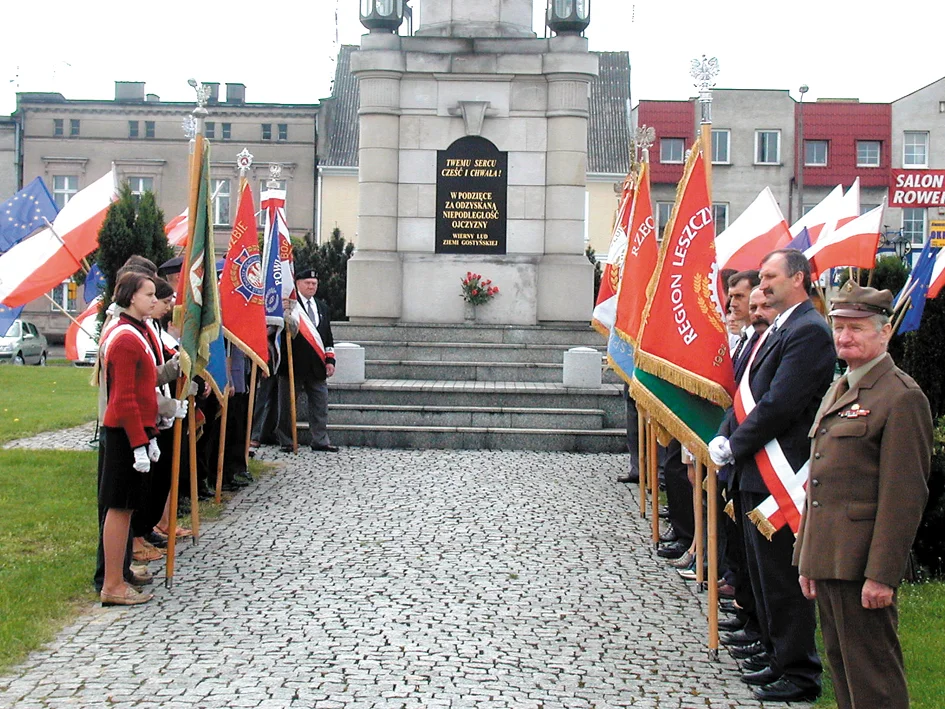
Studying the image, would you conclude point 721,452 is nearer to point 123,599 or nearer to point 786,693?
point 786,693

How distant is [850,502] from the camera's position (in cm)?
468

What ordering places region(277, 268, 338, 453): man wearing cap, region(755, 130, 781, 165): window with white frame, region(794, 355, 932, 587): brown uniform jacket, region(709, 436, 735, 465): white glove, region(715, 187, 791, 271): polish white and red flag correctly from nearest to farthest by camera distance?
region(794, 355, 932, 587): brown uniform jacket
region(709, 436, 735, 465): white glove
region(715, 187, 791, 271): polish white and red flag
region(277, 268, 338, 453): man wearing cap
region(755, 130, 781, 165): window with white frame

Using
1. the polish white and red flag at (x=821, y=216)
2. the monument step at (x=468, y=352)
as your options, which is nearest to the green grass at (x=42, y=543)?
the monument step at (x=468, y=352)

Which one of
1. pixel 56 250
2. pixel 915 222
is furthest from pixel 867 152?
pixel 56 250

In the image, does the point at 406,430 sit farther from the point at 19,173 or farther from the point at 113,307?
the point at 19,173

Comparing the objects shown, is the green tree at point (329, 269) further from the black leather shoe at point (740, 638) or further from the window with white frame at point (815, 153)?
the window with white frame at point (815, 153)

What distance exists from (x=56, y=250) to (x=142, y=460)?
7.68m

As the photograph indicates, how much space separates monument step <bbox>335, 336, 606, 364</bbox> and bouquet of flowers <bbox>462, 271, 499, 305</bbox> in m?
1.60

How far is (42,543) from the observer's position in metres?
8.98

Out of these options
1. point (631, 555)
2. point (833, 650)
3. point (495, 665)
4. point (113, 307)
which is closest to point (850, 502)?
point (833, 650)

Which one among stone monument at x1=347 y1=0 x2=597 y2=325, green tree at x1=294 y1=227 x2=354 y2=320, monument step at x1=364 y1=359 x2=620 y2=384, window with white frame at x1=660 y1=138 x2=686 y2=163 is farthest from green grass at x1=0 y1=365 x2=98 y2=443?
window with white frame at x1=660 y1=138 x2=686 y2=163

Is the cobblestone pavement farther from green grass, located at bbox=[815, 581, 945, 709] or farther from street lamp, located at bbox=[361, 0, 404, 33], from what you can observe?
street lamp, located at bbox=[361, 0, 404, 33]

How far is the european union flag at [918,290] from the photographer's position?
31.8ft

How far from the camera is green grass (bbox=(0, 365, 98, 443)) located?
16797 mm
